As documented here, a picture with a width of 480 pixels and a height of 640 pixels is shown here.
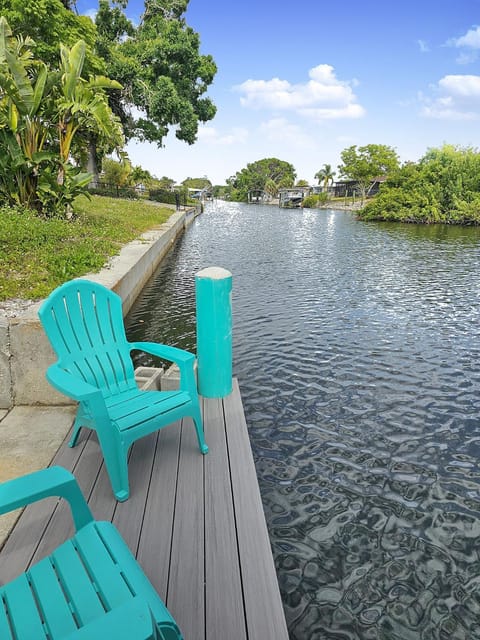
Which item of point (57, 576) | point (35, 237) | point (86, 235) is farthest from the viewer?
point (86, 235)

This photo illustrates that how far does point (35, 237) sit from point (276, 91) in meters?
73.0

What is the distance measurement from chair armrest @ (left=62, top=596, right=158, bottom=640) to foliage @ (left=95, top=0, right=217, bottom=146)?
29542 millimetres

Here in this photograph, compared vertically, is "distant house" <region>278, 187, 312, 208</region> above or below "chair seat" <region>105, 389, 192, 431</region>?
above

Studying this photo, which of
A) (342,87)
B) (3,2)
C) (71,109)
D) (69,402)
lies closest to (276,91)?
(342,87)

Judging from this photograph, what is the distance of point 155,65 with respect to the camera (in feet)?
91.3

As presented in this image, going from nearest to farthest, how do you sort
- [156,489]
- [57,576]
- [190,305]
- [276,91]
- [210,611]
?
[57,576]
[210,611]
[156,489]
[190,305]
[276,91]

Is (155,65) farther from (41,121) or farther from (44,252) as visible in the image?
(44,252)

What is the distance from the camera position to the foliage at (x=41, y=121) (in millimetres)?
8891

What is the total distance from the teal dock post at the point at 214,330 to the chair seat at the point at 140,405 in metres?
0.76

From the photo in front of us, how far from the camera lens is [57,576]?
4.66 feet

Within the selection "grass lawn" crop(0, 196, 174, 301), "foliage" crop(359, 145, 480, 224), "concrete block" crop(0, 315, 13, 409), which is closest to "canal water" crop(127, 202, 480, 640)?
"grass lawn" crop(0, 196, 174, 301)

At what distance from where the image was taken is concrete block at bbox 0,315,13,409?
3428 millimetres

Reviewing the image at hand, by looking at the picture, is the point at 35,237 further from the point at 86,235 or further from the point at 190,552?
the point at 190,552

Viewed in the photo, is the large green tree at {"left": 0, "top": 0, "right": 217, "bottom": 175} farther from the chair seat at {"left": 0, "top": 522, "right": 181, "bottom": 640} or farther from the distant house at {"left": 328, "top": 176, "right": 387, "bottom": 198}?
the distant house at {"left": 328, "top": 176, "right": 387, "bottom": 198}
